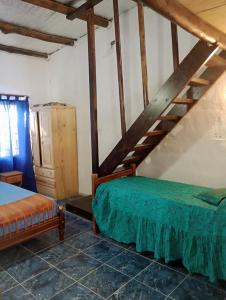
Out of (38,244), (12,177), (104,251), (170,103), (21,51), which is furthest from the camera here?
(21,51)

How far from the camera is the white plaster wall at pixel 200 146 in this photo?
8.93 ft

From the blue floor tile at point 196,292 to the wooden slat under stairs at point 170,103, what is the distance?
1406 millimetres

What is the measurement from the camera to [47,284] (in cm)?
209

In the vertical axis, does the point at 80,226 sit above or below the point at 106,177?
below

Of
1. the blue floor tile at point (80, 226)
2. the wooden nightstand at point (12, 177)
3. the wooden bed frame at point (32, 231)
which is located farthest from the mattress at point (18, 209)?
the wooden nightstand at point (12, 177)

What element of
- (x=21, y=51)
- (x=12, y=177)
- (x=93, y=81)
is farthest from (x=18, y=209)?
(x=21, y=51)

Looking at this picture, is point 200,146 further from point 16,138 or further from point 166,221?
point 16,138

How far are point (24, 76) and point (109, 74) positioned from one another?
6.04 ft

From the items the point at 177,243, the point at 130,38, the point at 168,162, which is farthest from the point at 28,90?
the point at 177,243

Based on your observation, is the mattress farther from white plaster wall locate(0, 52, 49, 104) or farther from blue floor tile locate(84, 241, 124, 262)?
white plaster wall locate(0, 52, 49, 104)

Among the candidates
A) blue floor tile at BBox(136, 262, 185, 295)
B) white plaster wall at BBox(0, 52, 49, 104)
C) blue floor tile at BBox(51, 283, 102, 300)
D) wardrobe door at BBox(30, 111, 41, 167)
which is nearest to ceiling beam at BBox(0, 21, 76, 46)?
white plaster wall at BBox(0, 52, 49, 104)

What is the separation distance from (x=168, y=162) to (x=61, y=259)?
1.74 m

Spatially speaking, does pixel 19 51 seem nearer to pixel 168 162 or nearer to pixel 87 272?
pixel 168 162

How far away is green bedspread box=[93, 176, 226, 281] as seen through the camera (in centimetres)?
196
